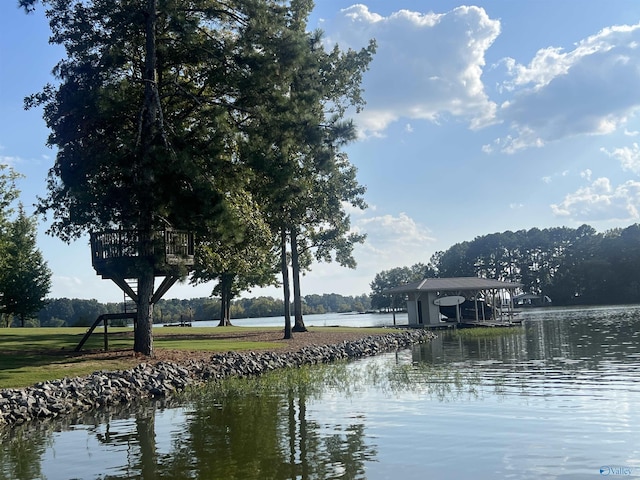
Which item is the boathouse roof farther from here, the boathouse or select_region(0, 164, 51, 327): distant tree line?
select_region(0, 164, 51, 327): distant tree line

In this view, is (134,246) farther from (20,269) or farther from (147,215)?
(20,269)

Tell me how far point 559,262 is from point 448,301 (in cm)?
7994

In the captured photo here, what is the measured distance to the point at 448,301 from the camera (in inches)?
1956

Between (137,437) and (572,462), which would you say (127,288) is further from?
(572,462)

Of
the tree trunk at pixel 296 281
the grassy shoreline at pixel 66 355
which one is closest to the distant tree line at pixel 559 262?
the tree trunk at pixel 296 281

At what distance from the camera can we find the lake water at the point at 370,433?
8.79 metres

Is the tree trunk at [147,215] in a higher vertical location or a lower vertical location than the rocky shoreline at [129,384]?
higher

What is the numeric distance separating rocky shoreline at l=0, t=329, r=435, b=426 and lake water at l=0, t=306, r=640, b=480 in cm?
89

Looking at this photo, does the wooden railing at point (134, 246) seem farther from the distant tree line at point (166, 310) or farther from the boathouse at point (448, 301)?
the distant tree line at point (166, 310)

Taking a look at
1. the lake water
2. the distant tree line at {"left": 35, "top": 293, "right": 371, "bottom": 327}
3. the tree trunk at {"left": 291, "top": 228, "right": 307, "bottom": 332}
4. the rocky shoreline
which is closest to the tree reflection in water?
the lake water

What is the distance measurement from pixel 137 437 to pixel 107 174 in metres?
13.0

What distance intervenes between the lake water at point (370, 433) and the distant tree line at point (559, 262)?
92568 millimetres

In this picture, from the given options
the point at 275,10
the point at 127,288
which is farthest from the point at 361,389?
the point at 275,10

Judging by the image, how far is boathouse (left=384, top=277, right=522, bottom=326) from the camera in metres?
49.7
